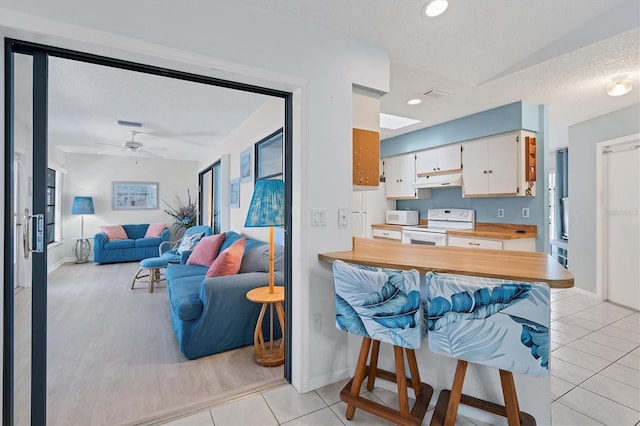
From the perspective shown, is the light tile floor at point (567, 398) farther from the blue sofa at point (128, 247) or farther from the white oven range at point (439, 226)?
the blue sofa at point (128, 247)

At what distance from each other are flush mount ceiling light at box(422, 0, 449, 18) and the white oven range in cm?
278

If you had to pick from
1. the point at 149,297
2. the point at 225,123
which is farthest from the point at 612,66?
the point at 149,297

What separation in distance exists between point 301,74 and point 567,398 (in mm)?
2573

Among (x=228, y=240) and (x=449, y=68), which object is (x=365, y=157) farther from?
(x=228, y=240)

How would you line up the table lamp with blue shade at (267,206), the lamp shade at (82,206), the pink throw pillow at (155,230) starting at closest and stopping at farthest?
the table lamp with blue shade at (267,206), the lamp shade at (82,206), the pink throw pillow at (155,230)

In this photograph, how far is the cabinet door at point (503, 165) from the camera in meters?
3.45

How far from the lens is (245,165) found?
13.5 feet

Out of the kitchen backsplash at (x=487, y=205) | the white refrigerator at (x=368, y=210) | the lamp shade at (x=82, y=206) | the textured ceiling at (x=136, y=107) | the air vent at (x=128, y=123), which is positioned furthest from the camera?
the lamp shade at (x=82, y=206)

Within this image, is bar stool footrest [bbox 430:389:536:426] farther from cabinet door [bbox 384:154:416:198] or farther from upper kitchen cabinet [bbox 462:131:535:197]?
cabinet door [bbox 384:154:416:198]

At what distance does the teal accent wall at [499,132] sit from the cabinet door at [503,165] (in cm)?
13

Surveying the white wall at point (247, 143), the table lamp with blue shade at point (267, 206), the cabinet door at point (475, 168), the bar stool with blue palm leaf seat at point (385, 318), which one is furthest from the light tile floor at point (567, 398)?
the white wall at point (247, 143)

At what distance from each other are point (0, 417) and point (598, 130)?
591 cm

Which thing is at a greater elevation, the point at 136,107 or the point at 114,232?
the point at 136,107

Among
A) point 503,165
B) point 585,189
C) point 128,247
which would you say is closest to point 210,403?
point 503,165
